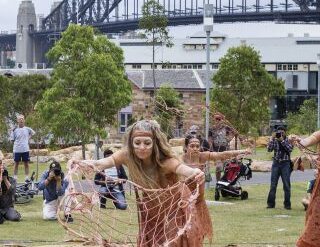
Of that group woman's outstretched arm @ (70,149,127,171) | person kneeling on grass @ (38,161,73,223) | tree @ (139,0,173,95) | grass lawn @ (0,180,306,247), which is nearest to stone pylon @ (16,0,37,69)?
tree @ (139,0,173,95)

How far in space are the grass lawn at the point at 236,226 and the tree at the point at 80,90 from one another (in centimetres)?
836

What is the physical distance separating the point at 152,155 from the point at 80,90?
768 inches

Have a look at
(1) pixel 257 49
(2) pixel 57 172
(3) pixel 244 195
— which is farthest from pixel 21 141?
(1) pixel 257 49

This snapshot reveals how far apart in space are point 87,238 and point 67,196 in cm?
28

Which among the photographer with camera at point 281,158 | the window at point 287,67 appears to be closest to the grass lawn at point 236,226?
the photographer with camera at point 281,158

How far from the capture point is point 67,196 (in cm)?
530

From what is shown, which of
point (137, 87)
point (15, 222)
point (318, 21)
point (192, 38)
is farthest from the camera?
point (318, 21)

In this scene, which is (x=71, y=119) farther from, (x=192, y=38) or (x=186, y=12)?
(x=186, y=12)

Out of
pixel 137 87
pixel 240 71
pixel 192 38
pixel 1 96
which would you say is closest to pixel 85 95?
pixel 240 71

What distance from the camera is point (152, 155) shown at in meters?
6.00

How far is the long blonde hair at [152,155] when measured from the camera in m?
5.98

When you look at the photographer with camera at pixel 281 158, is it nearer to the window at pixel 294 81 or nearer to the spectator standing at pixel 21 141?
the spectator standing at pixel 21 141

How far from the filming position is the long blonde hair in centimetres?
598

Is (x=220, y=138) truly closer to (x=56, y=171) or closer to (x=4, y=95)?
(x=56, y=171)
